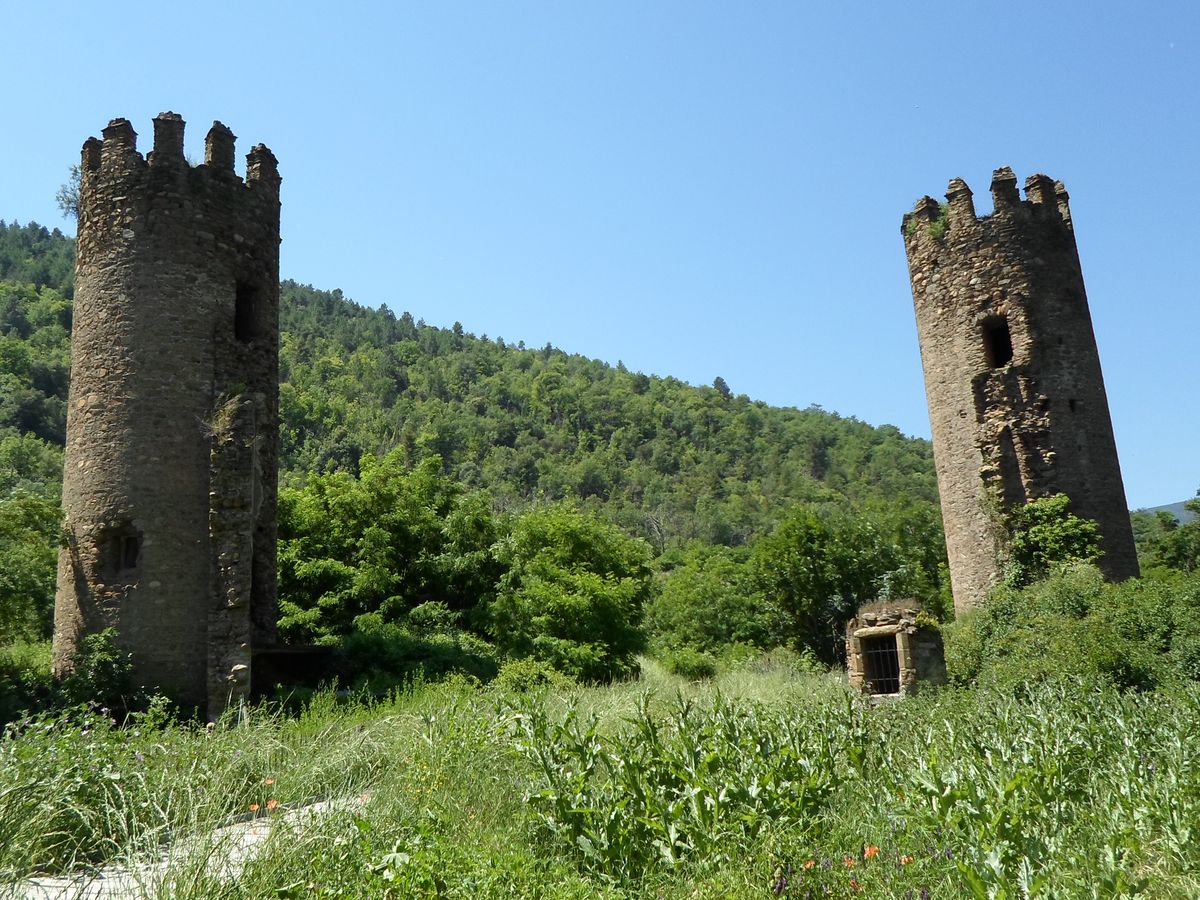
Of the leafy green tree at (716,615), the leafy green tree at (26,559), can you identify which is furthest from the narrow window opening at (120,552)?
the leafy green tree at (716,615)

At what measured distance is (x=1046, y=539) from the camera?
1766 cm

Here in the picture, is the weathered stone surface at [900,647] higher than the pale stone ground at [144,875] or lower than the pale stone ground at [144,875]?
higher

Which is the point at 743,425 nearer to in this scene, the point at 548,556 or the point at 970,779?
the point at 548,556

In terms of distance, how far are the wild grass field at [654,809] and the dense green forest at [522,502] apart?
8.61 metres

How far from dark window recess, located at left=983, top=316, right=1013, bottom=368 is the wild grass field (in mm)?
11759

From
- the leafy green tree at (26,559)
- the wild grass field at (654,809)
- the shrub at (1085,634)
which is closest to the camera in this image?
the wild grass field at (654,809)

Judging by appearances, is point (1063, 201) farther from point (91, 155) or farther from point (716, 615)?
point (716, 615)

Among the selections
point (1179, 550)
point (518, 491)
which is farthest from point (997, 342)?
point (518, 491)

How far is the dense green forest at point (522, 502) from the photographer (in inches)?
838

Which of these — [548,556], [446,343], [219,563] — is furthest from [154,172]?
[446,343]

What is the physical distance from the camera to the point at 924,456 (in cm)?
8838

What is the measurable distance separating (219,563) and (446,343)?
10837 centimetres

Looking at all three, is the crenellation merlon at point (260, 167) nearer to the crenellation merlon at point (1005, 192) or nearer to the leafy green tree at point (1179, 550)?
the crenellation merlon at point (1005, 192)

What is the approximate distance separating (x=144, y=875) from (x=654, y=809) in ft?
10.6
